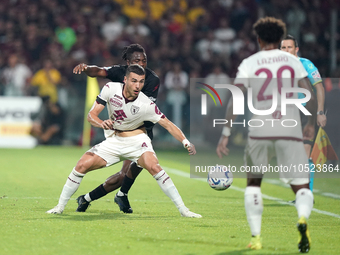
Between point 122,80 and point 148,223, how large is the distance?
1948 mm

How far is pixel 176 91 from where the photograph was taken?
17516 mm

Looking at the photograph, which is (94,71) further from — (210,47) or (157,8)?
(157,8)

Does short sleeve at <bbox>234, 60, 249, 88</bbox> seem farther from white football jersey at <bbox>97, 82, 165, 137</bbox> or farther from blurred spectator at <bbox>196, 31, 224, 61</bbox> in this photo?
blurred spectator at <bbox>196, 31, 224, 61</bbox>

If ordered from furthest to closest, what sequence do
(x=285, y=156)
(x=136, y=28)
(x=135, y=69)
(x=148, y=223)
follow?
(x=136, y=28), (x=135, y=69), (x=148, y=223), (x=285, y=156)

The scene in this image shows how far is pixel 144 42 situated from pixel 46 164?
728 cm

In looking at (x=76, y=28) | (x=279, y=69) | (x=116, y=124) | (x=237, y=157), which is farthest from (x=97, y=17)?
(x=279, y=69)

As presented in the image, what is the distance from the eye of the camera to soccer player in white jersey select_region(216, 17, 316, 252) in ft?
16.2

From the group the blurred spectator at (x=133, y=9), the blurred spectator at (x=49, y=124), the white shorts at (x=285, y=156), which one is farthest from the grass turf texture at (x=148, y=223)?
the blurred spectator at (x=133, y=9)

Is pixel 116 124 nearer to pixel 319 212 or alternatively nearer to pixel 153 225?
pixel 153 225

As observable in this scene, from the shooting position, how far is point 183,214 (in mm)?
6891

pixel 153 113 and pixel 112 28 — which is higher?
pixel 112 28

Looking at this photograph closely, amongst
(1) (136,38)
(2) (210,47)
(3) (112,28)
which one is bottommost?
(2) (210,47)

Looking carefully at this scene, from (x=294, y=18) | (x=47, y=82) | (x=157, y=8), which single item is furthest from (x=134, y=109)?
(x=294, y=18)

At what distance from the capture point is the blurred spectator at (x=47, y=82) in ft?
56.8
